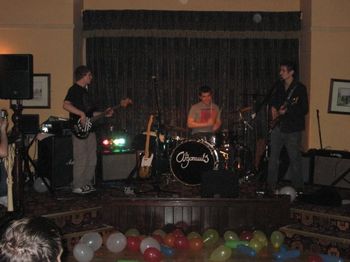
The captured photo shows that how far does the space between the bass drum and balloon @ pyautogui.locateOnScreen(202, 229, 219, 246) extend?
1311 millimetres

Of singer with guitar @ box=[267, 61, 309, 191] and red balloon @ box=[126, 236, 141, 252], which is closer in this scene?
red balloon @ box=[126, 236, 141, 252]

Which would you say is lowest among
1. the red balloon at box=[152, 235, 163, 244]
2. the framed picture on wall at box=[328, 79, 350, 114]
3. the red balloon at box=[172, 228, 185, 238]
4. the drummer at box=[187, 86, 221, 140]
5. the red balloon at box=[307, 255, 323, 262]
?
the red balloon at box=[307, 255, 323, 262]

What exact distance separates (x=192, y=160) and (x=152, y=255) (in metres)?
2.23

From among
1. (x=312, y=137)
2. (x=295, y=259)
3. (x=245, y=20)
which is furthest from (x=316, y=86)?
(x=295, y=259)

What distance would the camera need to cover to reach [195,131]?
27.3ft

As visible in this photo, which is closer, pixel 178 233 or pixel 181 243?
pixel 181 243

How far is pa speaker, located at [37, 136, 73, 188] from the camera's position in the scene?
7.34m

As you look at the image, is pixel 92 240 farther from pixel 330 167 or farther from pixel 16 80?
pixel 330 167

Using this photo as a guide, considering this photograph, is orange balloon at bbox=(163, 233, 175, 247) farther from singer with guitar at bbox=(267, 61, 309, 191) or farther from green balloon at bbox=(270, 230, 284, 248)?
singer with guitar at bbox=(267, 61, 309, 191)

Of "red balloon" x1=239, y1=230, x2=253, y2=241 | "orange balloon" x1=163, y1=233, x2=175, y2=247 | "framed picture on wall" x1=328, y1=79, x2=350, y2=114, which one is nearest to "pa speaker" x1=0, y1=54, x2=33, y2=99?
"orange balloon" x1=163, y1=233, x2=175, y2=247

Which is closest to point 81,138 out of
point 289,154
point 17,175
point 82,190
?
point 82,190

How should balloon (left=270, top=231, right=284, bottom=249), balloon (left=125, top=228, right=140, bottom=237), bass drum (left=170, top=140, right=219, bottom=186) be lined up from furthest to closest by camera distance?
bass drum (left=170, top=140, right=219, bottom=186) < balloon (left=125, top=228, right=140, bottom=237) < balloon (left=270, top=231, right=284, bottom=249)

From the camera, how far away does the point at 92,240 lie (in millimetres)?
5891

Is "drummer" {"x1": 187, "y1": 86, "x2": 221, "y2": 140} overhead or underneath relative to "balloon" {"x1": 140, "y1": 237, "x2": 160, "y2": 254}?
overhead
